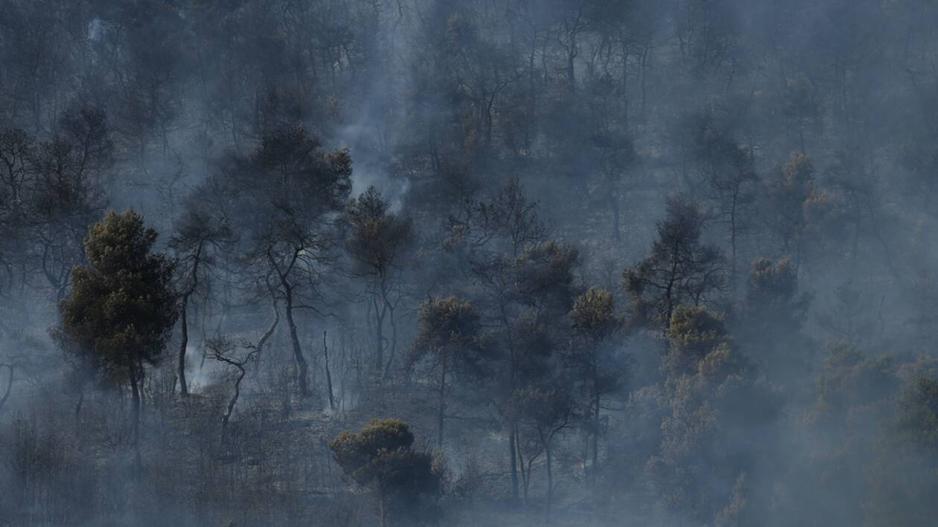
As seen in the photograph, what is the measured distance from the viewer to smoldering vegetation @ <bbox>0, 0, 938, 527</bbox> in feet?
101

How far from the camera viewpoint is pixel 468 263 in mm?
43219

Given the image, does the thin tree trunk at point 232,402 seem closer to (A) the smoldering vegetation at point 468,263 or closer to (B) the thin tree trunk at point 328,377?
(A) the smoldering vegetation at point 468,263

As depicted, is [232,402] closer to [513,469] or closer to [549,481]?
[513,469]

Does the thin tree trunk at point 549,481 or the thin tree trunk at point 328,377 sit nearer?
the thin tree trunk at point 549,481

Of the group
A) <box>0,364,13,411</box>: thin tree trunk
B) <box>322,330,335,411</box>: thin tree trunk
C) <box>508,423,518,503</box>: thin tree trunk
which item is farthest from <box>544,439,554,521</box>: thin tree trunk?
<box>0,364,13,411</box>: thin tree trunk

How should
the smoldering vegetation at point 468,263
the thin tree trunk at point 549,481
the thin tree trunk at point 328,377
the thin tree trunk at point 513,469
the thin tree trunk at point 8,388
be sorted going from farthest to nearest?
the thin tree trunk at point 328,377 → the thin tree trunk at point 513,469 → the thin tree trunk at point 549,481 → the thin tree trunk at point 8,388 → the smoldering vegetation at point 468,263

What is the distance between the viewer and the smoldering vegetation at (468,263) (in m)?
30.7

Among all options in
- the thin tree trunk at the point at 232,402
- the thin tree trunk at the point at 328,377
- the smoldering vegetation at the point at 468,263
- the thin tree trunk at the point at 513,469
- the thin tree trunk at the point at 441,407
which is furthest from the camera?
the thin tree trunk at the point at 328,377

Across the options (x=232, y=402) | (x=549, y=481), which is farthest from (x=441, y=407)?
(x=232, y=402)

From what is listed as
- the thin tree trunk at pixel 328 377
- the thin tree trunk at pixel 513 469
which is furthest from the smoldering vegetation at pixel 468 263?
the thin tree trunk at pixel 328 377

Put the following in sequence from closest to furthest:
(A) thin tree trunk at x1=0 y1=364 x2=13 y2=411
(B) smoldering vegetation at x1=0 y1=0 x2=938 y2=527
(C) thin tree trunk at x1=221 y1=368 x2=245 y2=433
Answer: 1. (B) smoldering vegetation at x1=0 y1=0 x2=938 y2=527
2. (C) thin tree trunk at x1=221 y1=368 x2=245 y2=433
3. (A) thin tree trunk at x1=0 y1=364 x2=13 y2=411

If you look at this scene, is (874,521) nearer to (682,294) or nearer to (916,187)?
(682,294)

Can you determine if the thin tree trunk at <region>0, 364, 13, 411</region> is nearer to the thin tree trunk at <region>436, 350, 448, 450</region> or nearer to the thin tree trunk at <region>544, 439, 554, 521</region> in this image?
the thin tree trunk at <region>436, 350, 448, 450</region>

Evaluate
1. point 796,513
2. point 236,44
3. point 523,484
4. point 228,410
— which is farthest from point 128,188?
point 796,513
